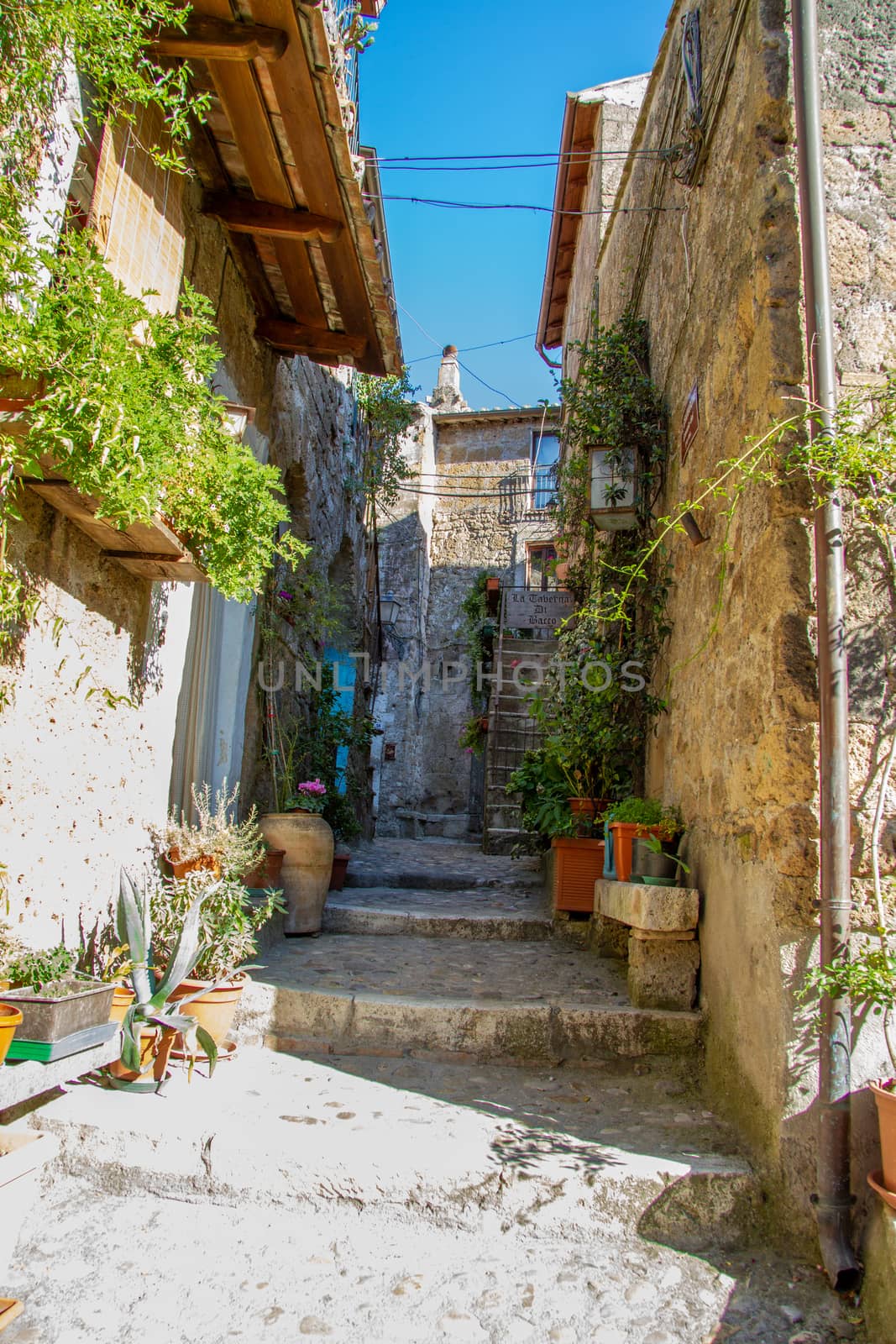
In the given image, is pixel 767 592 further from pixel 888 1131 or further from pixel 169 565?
pixel 169 565

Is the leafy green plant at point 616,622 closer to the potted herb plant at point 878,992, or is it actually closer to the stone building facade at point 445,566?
the potted herb plant at point 878,992

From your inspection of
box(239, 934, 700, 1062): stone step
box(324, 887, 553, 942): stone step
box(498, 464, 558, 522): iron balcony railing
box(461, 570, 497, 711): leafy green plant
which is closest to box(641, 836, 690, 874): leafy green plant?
box(239, 934, 700, 1062): stone step

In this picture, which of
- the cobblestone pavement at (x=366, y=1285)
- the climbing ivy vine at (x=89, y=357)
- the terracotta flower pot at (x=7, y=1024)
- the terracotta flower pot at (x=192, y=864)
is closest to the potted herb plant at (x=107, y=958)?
the terracotta flower pot at (x=192, y=864)

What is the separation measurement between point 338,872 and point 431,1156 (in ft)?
12.1

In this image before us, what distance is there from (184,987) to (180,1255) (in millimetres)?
1188

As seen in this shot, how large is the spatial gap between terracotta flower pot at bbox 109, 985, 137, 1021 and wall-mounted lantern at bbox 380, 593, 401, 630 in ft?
37.1

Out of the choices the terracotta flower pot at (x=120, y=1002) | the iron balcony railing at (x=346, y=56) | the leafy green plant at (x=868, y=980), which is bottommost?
the terracotta flower pot at (x=120, y=1002)

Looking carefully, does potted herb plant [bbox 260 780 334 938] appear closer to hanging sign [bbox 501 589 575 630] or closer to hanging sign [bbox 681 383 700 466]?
hanging sign [bbox 681 383 700 466]

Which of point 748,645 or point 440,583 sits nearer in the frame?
point 748,645

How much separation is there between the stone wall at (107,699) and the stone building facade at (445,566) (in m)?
8.79

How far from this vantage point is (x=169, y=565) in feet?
11.4

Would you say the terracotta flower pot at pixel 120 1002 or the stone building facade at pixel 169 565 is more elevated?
the stone building facade at pixel 169 565

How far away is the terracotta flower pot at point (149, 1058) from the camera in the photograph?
3.01m

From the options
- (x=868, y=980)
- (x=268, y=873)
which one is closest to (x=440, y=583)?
(x=268, y=873)
